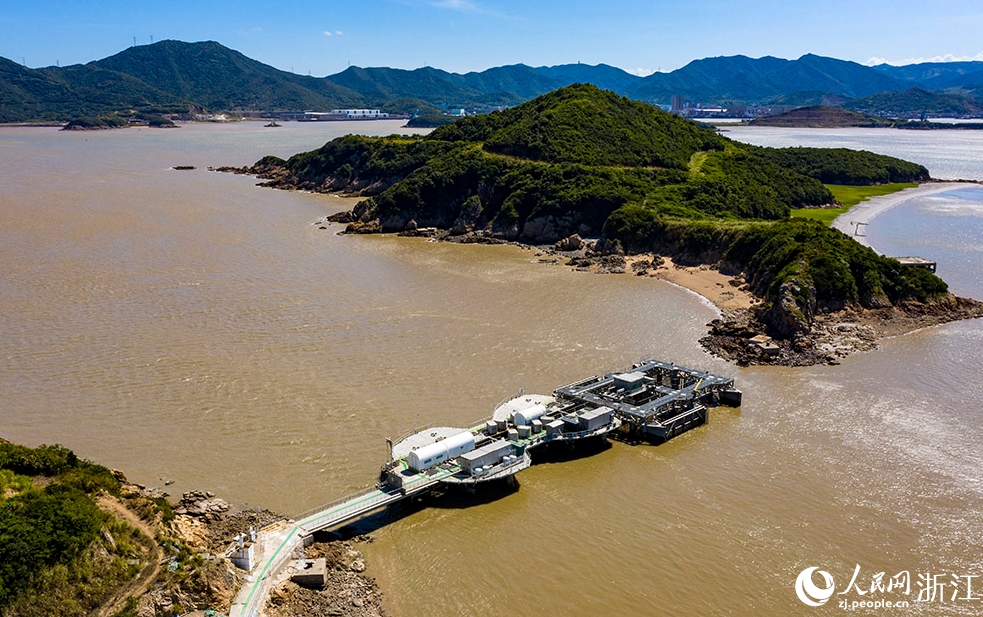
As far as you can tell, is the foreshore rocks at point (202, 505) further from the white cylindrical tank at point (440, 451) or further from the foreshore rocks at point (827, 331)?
the foreshore rocks at point (827, 331)

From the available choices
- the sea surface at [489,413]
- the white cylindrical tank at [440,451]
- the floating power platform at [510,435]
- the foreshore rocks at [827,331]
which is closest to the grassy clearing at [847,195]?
the sea surface at [489,413]

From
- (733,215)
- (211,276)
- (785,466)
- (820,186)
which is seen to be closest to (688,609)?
(785,466)

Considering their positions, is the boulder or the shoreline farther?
the shoreline

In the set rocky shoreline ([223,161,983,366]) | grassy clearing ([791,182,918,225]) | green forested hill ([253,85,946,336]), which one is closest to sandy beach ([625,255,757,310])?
rocky shoreline ([223,161,983,366])

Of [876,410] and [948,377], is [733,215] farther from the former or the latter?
[876,410]

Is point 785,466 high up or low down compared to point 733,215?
down

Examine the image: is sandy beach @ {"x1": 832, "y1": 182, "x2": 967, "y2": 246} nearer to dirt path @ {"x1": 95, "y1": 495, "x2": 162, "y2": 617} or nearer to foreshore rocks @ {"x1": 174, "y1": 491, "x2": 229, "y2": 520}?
foreshore rocks @ {"x1": 174, "y1": 491, "x2": 229, "y2": 520}
